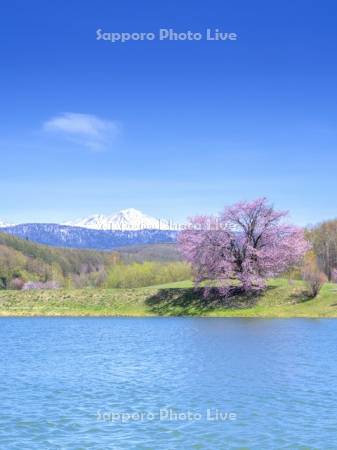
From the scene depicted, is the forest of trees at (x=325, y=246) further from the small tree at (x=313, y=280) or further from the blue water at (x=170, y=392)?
the blue water at (x=170, y=392)

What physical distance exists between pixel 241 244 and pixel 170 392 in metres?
54.3

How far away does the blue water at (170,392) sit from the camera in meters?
19.3

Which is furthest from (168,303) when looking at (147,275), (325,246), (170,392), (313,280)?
(147,275)

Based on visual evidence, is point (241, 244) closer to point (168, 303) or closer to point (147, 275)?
point (168, 303)

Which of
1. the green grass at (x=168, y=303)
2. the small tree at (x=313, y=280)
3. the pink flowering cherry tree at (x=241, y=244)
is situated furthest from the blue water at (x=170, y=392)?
the pink flowering cherry tree at (x=241, y=244)

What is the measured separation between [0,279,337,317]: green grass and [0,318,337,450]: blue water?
22.4m

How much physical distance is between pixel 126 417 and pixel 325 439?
22.8 feet

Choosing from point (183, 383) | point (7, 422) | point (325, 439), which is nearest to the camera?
point (325, 439)

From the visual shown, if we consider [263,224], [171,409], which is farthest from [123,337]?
[263,224]

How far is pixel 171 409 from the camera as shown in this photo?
23.0m

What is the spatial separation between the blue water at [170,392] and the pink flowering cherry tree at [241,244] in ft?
95.1

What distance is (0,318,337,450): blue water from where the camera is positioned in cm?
1934

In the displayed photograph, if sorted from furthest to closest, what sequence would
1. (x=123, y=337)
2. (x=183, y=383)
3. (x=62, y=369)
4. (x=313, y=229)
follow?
(x=313, y=229) → (x=123, y=337) → (x=62, y=369) → (x=183, y=383)

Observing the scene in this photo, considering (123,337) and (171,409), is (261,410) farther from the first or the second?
(123,337)
